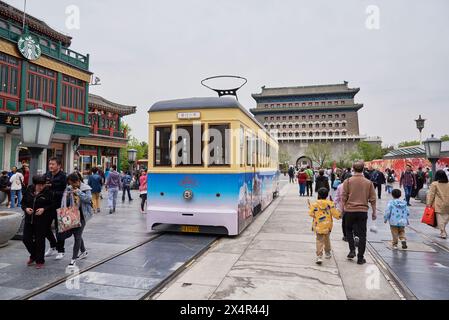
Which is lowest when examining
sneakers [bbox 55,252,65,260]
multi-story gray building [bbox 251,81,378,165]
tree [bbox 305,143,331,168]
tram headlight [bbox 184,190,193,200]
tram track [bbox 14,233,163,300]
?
tram track [bbox 14,233,163,300]

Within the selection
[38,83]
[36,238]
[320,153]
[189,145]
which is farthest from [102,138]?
[320,153]

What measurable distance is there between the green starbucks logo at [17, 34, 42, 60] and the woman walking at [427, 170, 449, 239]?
20964 mm

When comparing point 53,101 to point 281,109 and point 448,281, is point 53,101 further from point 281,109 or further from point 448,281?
point 281,109

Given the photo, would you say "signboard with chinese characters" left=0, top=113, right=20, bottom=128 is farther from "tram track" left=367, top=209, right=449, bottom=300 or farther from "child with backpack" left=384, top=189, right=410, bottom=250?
"child with backpack" left=384, top=189, right=410, bottom=250

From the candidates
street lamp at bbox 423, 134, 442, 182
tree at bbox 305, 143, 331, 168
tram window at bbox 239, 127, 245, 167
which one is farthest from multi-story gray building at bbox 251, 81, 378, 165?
tram window at bbox 239, 127, 245, 167

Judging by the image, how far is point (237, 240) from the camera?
685cm

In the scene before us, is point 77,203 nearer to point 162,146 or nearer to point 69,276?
point 69,276

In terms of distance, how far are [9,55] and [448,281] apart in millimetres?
21707

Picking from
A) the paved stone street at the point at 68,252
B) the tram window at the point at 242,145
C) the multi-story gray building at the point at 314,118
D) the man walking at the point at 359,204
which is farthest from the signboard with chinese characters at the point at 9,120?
the multi-story gray building at the point at 314,118

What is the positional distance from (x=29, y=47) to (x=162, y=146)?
16641mm

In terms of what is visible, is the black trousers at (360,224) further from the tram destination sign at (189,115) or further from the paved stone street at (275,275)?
the tram destination sign at (189,115)

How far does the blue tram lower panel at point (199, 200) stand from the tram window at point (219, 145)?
313mm

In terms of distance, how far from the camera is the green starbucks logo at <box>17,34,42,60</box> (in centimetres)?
1802
